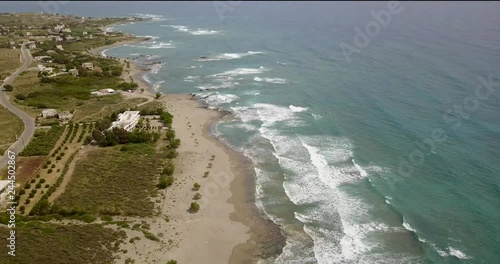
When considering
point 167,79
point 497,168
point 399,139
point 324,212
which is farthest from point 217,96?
point 497,168

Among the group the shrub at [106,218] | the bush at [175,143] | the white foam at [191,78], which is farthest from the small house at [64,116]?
the white foam at [191,78]

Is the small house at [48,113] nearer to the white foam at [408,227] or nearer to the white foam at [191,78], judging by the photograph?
the white foam at [191,78]

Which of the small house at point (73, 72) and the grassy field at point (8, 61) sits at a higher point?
the small house at point (73, 72)

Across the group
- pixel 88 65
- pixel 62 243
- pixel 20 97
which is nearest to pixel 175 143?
pixel 62 243

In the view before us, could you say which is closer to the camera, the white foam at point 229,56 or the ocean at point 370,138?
the ocean at point 370,138

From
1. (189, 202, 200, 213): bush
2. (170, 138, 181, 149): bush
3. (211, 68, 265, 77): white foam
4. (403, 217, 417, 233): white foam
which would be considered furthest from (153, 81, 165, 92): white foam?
(403, 217, 417, 233): white foam

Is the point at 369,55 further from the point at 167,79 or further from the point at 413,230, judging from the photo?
the point at 413,230
